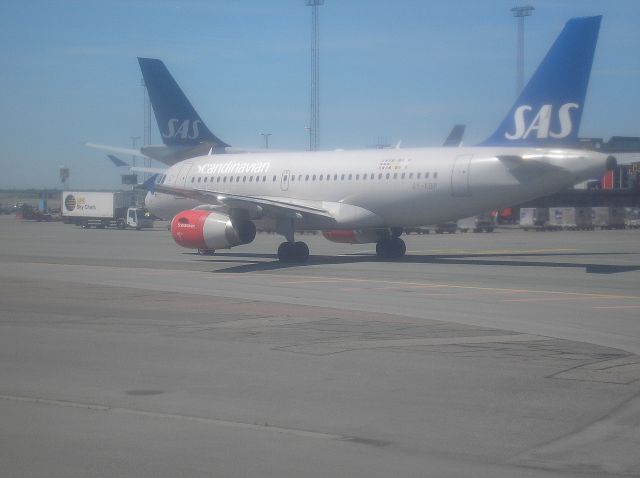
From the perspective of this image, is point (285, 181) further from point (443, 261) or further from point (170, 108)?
point (170, 108)

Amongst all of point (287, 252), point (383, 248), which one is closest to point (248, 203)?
point (287, 252)

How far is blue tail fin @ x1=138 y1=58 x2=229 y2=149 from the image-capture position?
45125 millimetres

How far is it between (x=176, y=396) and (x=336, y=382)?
1.97m

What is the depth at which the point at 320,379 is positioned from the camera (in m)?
11.2

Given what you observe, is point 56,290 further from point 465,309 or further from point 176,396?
point 176,396

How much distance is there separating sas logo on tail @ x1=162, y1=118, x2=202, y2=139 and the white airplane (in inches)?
364

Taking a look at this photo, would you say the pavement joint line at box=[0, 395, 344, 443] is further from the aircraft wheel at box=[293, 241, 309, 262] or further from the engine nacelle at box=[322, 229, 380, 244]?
the engine nacelle at box=[322, 229, 380, 244]

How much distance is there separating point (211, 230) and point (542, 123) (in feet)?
37.6

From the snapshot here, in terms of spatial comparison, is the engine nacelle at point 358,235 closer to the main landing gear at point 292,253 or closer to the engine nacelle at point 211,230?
the main landing gear at point 292,253

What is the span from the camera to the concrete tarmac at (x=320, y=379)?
784cm

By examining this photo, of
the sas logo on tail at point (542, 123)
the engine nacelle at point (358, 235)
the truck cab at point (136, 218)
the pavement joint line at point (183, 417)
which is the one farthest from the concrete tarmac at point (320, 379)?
the truck cab at point (136, 218)

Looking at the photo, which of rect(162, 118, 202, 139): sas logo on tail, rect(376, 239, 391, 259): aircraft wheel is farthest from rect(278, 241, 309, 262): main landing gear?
rect(162, 118, 202, 139): sas logo on tail

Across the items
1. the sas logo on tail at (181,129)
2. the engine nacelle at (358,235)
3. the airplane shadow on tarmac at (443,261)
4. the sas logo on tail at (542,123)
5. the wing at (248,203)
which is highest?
the sas logo on tail at (181,129)

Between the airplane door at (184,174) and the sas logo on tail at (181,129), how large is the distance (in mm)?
6716
